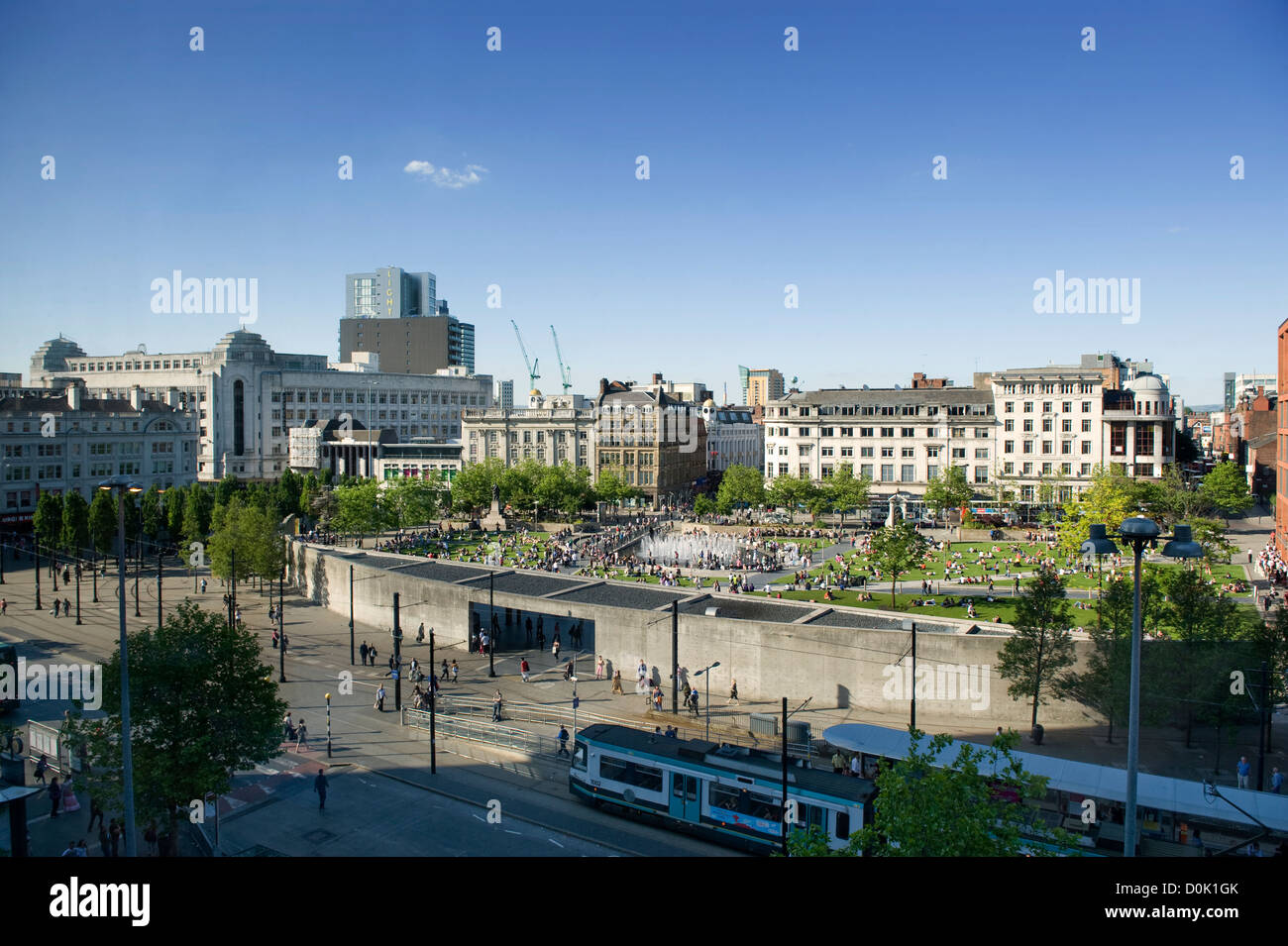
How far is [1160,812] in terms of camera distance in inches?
658

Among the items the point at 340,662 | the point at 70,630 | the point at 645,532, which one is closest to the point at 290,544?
the point at 70,630

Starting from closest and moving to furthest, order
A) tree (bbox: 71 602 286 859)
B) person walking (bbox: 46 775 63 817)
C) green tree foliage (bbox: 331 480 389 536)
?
tree (bbox: 71 602 286 859), person walking (bbox: 46 775 63 817), green tree foliage (bbox: 331 480 389 536)

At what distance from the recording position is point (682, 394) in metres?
143

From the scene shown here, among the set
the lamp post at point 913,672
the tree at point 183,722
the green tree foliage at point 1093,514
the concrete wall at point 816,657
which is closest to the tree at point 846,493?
the green tree foliage at point 1093,514

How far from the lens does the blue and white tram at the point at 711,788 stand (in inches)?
670

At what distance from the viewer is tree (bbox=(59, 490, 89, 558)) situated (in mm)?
54906

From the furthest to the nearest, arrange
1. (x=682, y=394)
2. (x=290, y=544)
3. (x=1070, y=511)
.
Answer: (x=682, y=394)
(x=290, y=544)
(x=1070, y=511)

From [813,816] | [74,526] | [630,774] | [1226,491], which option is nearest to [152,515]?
[74,526]

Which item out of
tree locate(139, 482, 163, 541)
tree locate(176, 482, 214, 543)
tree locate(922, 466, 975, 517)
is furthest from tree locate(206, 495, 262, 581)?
tree locate(922, 466, 975, 517)

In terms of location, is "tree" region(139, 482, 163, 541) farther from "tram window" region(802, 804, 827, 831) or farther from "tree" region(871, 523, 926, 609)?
"tram window" region(802, 804, 827, 831)

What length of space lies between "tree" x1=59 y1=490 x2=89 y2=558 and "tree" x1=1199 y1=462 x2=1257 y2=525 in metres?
72.5

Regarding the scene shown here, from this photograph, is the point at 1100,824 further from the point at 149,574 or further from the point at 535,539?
the point at 149,574

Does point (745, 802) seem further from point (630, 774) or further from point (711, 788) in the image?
point (630, 774)
